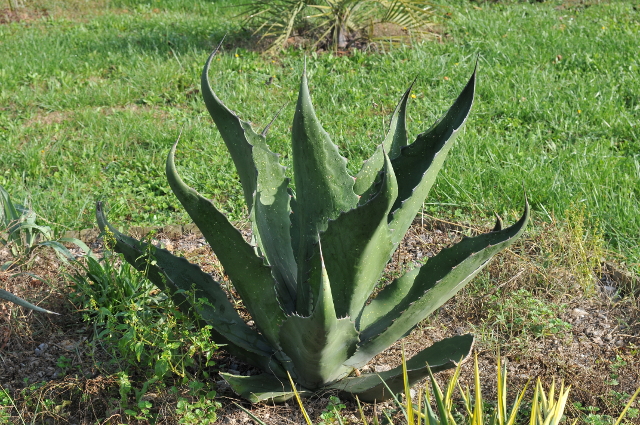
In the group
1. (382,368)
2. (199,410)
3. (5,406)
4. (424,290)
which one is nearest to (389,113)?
(382,368)

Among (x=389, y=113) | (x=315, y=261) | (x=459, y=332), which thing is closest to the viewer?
(x=315, y=261)

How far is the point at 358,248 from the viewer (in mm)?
1909

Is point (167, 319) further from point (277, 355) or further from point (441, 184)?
point (441, 184)

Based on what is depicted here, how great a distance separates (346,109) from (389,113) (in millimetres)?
323

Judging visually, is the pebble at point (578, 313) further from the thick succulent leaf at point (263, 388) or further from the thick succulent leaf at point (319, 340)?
the thick succulent leaf at point (263, 388)

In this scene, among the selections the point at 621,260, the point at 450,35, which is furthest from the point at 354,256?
the point at 450,35

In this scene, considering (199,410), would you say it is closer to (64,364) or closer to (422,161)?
(64,364)

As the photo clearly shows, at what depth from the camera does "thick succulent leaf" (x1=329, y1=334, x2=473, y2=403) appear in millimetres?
2018

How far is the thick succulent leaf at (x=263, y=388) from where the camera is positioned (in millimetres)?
2092

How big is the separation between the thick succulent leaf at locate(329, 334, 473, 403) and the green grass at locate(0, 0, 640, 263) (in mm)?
1468

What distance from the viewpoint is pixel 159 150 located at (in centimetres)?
457

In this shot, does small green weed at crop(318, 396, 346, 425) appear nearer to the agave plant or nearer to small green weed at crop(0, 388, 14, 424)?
the agave plant

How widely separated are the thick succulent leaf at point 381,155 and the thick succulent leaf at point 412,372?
1.77ft

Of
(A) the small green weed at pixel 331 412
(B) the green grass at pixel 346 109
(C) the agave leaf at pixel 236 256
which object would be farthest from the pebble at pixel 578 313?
(C) the agave leaf at pixel 236 256
